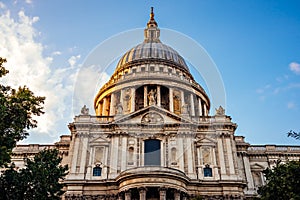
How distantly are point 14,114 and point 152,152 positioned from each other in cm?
1880

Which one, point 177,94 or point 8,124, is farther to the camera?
point 177,94

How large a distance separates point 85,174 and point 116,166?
342 cm

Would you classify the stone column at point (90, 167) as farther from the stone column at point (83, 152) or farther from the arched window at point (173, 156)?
the arched window at point (173, 156)

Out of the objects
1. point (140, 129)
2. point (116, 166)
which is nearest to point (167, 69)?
point (140, 129)

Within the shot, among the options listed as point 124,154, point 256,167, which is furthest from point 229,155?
point 124,154

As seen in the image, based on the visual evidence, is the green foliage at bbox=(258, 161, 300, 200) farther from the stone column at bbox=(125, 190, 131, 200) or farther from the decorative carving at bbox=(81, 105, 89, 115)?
the decorative carving at bbox=(81, 105, 89, 115)

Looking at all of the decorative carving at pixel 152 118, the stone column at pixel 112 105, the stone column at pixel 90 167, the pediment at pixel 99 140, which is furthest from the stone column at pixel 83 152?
the stone column at pixel 112 105

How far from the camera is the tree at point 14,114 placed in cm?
1958

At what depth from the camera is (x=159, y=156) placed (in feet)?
120

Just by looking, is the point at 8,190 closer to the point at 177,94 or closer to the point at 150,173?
the point at 150,173

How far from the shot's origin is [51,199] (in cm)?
2427

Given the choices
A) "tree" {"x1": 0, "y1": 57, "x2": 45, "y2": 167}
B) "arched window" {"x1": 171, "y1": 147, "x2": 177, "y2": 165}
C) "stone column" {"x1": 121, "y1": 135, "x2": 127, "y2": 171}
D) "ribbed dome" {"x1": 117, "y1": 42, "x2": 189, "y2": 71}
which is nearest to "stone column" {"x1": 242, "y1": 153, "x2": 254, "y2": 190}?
"arched window" {"x1": 171, "y1": 147, "x2": 177, "y2": 165}

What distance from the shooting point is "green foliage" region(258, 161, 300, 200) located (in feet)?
68.9

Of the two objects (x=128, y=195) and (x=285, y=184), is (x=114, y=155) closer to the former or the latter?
(x=128, y=195)
